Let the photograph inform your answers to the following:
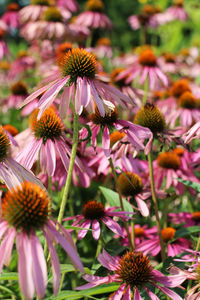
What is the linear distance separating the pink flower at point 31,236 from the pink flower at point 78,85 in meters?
0.34

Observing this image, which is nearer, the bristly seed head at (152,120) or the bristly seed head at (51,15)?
the bristly seed head at (152,120)

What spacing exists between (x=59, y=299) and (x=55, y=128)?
57cm

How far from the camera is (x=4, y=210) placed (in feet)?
2.75

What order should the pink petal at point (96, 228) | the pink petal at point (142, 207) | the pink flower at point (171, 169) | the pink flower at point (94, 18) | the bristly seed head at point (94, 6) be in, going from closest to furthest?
1. the pink petal at point (96, 228)
2. the pink petal at point (142, 207)
3. the pink flower at point (171, 169)
4. the pink flower at point (94, 18)
5. the bristly seed head at point (94, 6)

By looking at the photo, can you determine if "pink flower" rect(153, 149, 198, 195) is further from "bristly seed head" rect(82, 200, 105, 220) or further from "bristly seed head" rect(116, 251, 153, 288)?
"bristly seed head" rect(116, 251, 153, 288)

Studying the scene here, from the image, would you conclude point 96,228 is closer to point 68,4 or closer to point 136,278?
point 136,278

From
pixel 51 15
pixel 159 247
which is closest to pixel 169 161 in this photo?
pixel 159 247

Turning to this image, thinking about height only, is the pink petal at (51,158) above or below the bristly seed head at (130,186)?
above

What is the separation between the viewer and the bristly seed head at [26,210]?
2.59 ft

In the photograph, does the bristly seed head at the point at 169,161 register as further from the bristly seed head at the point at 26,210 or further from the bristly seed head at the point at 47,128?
the bristly seed head at the point at 26,210

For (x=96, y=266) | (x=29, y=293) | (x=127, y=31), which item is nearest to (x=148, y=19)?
(x=96, y=266)

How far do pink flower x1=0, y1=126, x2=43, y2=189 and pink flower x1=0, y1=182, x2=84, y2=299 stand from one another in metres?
0.14

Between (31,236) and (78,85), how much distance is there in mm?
520

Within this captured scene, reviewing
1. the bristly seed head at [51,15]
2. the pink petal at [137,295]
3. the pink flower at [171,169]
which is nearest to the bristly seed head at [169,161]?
the pink flower at [171,169]
